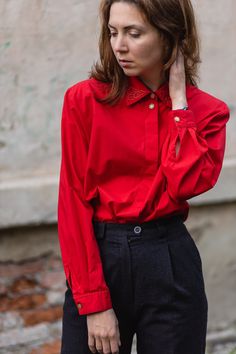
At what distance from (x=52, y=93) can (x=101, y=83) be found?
4.72ft

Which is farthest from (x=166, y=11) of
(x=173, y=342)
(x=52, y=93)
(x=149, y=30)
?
(x=52, y=93)

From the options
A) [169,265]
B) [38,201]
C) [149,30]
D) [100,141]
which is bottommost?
[38,201]

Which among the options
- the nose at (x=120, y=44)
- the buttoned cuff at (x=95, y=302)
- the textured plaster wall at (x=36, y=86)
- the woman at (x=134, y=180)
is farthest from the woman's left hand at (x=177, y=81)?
the textured plaster wall at (x=36, y=86)

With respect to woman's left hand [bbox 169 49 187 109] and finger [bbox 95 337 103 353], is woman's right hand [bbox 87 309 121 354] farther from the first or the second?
woman's left hand [bbox 169 49 187 109]

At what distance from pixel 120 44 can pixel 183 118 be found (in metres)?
0.31

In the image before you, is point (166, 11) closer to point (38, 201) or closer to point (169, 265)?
point (169, 265)

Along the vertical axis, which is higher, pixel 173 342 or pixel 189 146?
pixel 189 146

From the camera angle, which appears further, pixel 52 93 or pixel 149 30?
pixel 52 93

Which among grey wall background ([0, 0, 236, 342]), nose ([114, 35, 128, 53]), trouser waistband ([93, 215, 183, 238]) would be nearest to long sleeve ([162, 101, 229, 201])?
trouser waistband ([93, 215, 183, 238])

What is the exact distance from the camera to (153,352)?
9.30 ft

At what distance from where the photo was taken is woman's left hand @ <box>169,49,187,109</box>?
2.78 meters

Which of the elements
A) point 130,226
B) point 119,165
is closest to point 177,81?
point 119,165

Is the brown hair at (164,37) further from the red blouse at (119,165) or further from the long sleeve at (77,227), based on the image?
the long sleeve at (77,227)

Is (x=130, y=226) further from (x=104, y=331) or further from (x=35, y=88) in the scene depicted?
(x=35, y=88)
